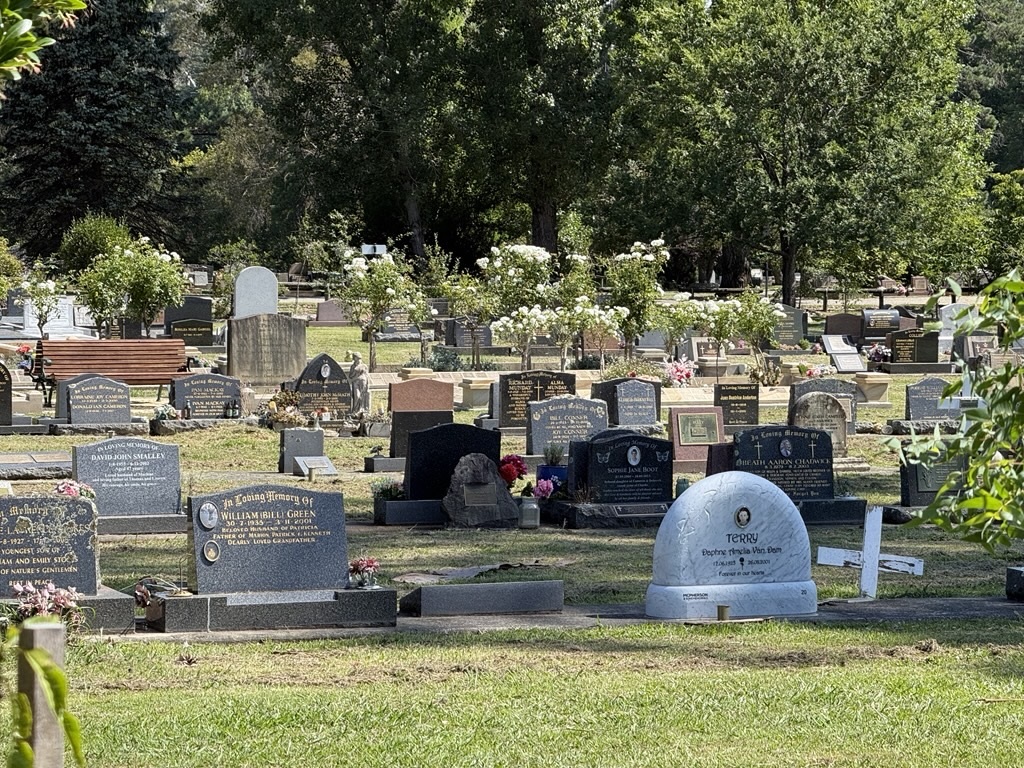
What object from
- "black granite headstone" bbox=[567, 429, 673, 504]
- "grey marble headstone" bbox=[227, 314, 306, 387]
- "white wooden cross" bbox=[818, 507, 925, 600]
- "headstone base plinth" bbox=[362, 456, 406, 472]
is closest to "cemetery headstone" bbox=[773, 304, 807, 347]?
"grey marble headstone" bbox=[227, 314, 306, 387]

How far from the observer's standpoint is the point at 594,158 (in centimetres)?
5597

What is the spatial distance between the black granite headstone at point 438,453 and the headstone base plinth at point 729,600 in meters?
6.10

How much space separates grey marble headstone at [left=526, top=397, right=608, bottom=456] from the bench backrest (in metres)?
10.9

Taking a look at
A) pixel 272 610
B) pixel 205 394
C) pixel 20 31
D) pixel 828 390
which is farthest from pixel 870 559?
pixel 205 394

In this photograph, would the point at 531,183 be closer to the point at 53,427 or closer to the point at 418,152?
the point at 418,152

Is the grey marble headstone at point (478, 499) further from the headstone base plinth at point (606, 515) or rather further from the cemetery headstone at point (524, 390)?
the cemetery headstone at point (524, 390)

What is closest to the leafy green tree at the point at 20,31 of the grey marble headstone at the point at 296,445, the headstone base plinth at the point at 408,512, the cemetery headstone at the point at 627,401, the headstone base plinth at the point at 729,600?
the headstone base plinth at the point at 729,600

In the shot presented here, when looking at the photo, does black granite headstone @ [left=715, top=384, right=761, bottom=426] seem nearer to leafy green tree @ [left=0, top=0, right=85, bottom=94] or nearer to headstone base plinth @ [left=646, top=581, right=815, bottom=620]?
headstone base plinth @ [left=646, top=581, right=815, bottom=620]

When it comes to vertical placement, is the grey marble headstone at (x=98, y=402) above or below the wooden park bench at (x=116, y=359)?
below

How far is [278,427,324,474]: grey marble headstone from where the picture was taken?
2028 centimetres

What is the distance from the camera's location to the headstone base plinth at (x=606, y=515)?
16688 millimetres

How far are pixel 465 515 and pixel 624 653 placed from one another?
673 centimetres

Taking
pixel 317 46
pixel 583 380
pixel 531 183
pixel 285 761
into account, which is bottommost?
pixel 285 761

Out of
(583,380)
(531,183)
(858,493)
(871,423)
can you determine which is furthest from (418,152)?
(858,493)
